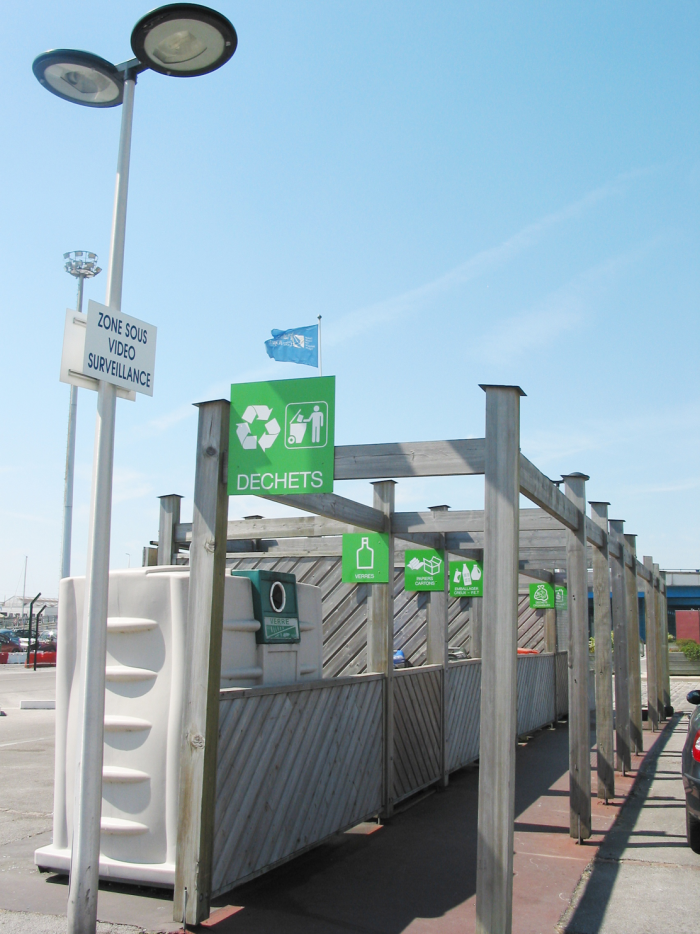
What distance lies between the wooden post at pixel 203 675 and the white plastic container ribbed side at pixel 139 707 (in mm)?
310

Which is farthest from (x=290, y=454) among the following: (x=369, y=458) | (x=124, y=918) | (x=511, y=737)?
(x=124, y=918)

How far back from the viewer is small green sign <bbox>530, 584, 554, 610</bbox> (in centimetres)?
1511

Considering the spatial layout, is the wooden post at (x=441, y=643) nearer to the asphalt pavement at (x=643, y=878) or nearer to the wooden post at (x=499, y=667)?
the asphalt pavement at (x=643, y=878)

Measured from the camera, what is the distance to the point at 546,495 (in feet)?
19.9

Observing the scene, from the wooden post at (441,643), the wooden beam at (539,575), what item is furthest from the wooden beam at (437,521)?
the wooden beam at (539,575)

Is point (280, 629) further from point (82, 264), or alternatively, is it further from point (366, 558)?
point (82, 264)

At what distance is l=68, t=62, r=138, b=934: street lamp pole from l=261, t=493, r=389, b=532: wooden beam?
1133 millimetres

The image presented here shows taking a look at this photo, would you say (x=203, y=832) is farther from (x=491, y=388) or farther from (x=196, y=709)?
(x=491, y=388)

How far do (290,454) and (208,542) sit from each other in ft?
2.41

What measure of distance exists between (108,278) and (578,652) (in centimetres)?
513

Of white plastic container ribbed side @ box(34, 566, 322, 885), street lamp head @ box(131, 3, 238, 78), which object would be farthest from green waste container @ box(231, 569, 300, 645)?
street lamp head @ box(131, 3, 238, 78)

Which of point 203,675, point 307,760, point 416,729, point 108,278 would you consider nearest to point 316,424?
point 108,278

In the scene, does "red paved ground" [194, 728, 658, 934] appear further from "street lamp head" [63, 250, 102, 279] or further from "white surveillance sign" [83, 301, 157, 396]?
"street lamp head" [63, 250, 102, 279]

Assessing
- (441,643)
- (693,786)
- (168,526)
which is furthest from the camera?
(168,526)
